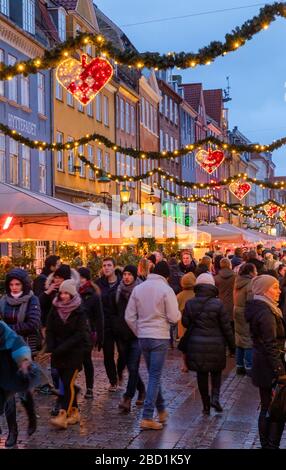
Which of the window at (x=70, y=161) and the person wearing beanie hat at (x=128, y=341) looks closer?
the person wearing beanie hat at (x=128, y=341)

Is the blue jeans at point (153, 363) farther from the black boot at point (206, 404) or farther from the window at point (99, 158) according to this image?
the window at point (99, 158)

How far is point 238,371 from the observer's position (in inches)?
514

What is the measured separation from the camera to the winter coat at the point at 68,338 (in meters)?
9.05

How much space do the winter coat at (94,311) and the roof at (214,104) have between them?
77.1 meters

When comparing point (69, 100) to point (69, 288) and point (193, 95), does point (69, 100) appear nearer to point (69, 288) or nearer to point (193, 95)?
point (69, 288)

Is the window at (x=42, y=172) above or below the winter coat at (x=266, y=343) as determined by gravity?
above

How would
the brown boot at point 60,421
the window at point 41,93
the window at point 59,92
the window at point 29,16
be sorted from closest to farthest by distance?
1. the brown boot at point 60,421
2. the window at point 29,16
3. the window at point 41,93
4. the window at point 59,92

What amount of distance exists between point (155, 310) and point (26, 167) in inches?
827

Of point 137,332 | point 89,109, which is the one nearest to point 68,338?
point 137,332

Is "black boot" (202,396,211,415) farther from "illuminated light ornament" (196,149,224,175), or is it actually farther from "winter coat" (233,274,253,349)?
"illuminated light ornament" (196,149,224,175)

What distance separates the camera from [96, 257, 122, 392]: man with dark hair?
11000 mm

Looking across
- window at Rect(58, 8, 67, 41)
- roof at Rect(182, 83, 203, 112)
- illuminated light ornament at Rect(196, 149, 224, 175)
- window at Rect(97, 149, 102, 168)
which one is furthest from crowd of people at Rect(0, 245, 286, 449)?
roof at Rect(182, 83, 203, 112)

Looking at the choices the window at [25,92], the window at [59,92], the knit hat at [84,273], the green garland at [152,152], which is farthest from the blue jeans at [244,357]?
the window at [59,92]
